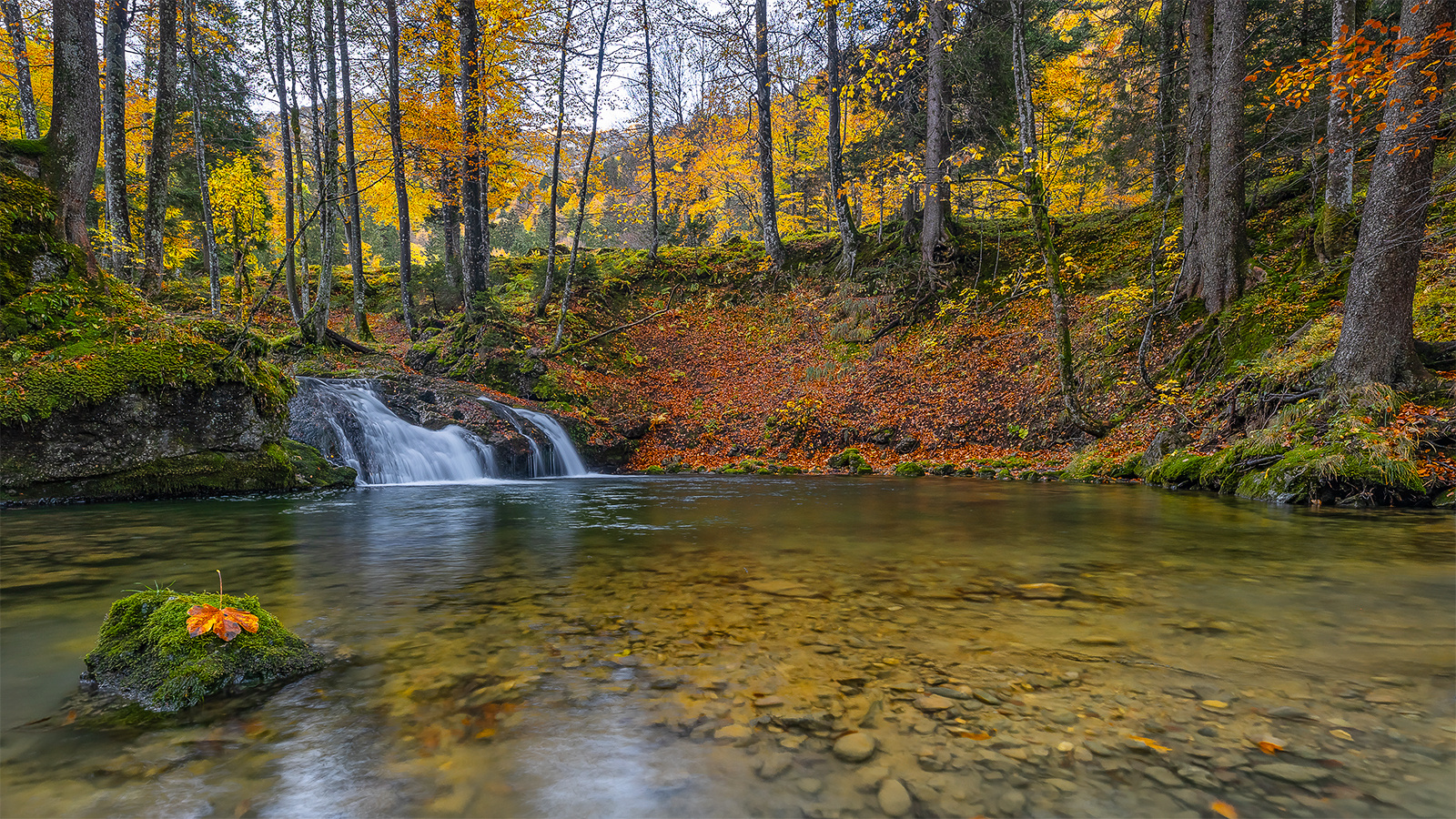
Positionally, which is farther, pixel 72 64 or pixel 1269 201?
pixel 1269 201

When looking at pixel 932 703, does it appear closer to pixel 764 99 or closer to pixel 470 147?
pixel 470 147

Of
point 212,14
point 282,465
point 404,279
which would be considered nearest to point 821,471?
point 282,465

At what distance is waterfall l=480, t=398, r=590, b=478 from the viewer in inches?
498

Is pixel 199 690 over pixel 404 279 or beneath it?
beneath

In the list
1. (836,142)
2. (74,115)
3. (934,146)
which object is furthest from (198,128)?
(934,146)

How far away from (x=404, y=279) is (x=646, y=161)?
447 inches

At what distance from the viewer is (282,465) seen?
29.7 feet

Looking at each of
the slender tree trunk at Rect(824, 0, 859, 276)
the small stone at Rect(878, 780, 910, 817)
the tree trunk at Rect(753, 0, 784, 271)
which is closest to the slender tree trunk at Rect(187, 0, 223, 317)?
the tree trunk at Rect(753, 0, 784, 271)

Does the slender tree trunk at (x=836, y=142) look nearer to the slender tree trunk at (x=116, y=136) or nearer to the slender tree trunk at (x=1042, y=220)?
the slender tree trunk at (x=1042, y=220)

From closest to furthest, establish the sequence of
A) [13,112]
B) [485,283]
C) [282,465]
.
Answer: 1. [282,465]
2. [485,283]
3. [13,112]

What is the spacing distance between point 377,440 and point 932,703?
11.5 metres

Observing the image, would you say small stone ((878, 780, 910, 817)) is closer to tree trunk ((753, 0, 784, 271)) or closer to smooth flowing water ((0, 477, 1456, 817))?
smooth flowing water ((0, 477, 1456, 817))

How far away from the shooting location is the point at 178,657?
2475 millimetres

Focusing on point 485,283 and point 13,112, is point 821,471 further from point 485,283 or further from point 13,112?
point 13,112
